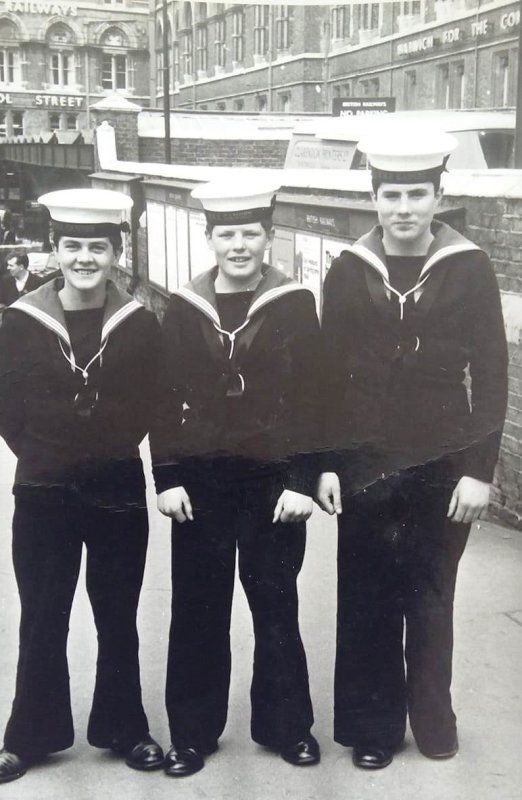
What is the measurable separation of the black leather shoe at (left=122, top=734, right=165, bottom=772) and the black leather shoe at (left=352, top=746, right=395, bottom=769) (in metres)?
0.54

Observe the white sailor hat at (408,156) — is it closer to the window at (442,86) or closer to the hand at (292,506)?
the hand at (292,506)

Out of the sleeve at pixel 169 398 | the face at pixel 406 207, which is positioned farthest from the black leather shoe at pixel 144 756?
the face at pixel 406 207

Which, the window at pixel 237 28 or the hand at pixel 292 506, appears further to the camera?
the window at pixel 237 28

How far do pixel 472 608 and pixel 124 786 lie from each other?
149 cm

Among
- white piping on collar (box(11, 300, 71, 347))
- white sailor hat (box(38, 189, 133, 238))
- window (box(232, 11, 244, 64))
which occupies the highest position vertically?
window (box(232, 11, 244, 64))

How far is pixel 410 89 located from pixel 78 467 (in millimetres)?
22860

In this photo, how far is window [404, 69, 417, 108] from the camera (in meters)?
23.3

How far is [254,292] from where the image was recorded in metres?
2.62

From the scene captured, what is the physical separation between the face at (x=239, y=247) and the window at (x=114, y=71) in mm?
702

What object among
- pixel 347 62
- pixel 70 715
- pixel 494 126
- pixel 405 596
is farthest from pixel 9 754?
Answer: pixel 347 62

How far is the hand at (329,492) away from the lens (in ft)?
8.87

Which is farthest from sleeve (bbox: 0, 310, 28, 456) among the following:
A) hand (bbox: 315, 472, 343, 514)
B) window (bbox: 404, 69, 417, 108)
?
window (bbox: 404, 69, 417, 108)

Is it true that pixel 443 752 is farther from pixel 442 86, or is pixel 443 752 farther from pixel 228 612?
pixel 442 86

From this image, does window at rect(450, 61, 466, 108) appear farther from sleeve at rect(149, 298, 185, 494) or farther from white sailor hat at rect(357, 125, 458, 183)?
sleeve at rect(149, 298, 185, 494)
